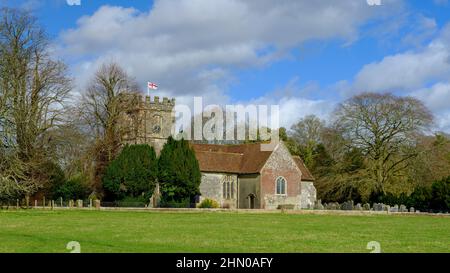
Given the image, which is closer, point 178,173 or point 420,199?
point 420,199

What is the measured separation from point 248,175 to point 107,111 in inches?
542

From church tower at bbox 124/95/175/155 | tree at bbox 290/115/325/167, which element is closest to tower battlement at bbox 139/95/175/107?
church tower at bbox 124/95/175/155

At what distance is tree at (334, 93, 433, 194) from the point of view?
5328 cm

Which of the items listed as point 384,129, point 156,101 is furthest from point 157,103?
point 384,129

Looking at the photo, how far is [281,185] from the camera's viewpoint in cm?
5584

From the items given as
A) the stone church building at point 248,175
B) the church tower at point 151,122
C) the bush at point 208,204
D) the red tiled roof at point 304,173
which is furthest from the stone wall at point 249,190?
the church tower at point 151,122

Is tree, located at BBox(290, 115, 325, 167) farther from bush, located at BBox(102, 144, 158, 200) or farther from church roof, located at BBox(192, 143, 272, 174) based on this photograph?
bush, located at BBox(102, 144, 158, 200)

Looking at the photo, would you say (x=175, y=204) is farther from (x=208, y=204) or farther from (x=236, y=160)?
(x=236, y=160)

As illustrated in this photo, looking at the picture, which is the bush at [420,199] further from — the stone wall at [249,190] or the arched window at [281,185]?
the stone wall at [249,190]

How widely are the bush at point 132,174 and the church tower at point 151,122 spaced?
3.03 metres

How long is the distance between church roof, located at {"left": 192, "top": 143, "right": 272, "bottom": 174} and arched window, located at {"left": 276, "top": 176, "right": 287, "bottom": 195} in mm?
2343

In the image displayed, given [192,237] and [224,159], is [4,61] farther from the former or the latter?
[192,237]

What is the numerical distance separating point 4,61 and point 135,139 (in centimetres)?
1560

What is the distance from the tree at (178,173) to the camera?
49594mm
